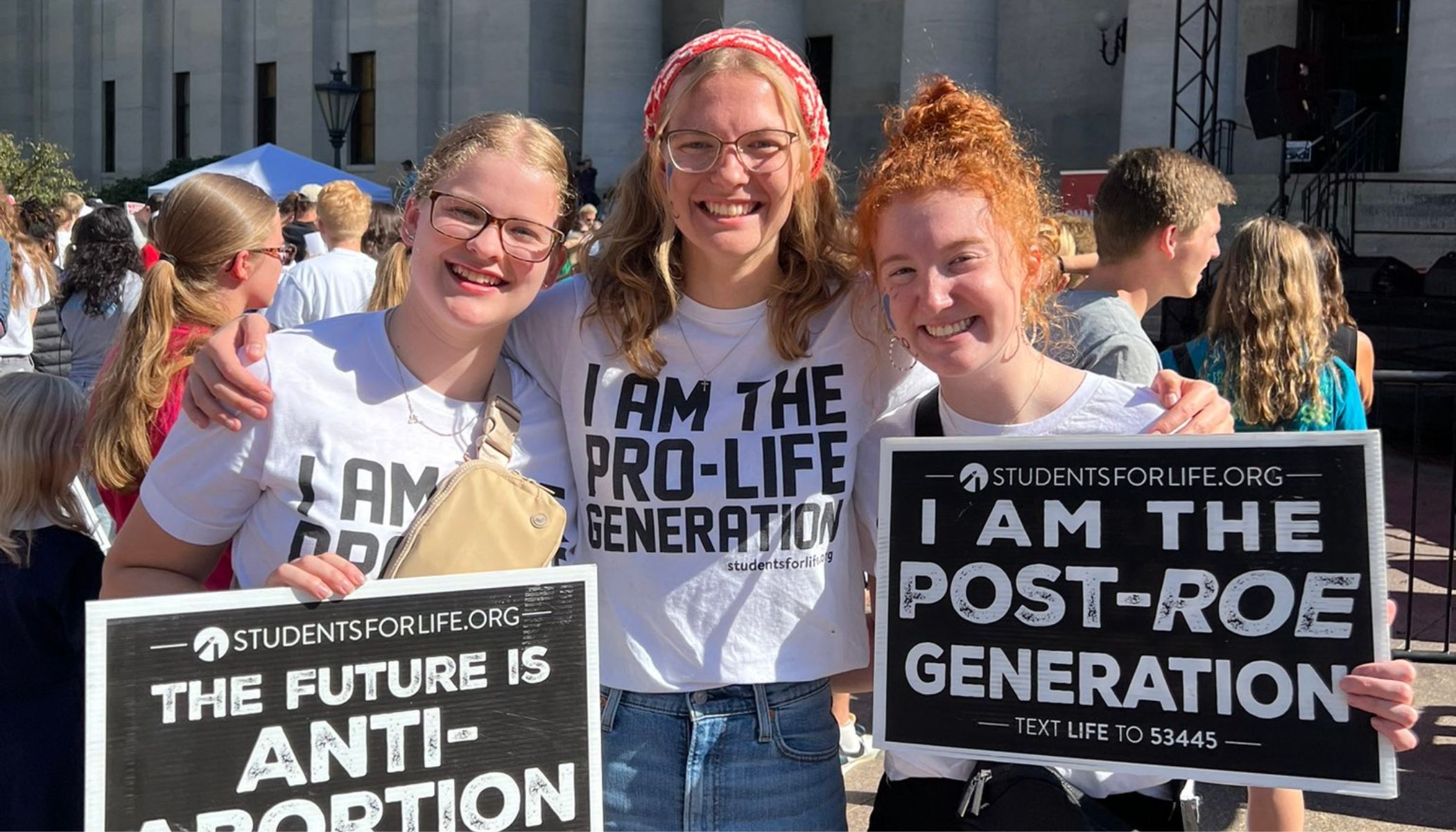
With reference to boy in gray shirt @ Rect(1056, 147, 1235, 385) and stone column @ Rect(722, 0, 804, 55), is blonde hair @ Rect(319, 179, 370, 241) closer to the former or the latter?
boy in gray shirt @ Rect(1056, 147, 1235, 385)

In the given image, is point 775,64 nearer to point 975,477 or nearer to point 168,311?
point 975,477

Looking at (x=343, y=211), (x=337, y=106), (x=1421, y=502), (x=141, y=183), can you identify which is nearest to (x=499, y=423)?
(x=343, y=211)

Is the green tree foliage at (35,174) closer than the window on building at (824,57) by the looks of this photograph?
Yes

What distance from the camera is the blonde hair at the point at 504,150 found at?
244 centimetres

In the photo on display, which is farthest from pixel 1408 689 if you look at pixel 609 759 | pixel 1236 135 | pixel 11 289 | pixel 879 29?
pixel 879 29

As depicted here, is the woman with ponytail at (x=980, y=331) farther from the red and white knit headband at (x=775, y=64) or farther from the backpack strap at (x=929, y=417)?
the red and white knit headband at (x=775, y=64)

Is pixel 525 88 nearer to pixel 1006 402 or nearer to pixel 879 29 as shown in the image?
pixel 879 29

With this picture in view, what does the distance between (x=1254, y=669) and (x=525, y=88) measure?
28.6m

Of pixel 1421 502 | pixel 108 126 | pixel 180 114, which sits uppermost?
pixel 180 114

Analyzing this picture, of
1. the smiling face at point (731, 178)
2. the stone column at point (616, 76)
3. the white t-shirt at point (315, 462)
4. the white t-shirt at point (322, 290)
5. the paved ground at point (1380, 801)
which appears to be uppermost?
the stone column at point (616, 76)

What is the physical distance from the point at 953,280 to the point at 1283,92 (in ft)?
53.3

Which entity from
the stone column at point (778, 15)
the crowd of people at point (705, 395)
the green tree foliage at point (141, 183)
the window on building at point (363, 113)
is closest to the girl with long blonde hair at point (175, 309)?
the crowd of people at point (705, 395)

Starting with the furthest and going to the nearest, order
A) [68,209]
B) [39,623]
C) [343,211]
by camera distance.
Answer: [68,209] < [343,211] < [39,623]

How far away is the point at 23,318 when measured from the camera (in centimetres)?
889
